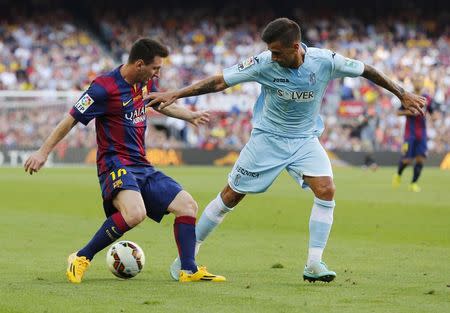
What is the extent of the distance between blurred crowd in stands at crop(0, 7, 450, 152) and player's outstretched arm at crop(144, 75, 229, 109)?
29387mm

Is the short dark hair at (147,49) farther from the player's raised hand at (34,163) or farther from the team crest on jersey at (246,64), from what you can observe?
the player's raised hand at (34,163)

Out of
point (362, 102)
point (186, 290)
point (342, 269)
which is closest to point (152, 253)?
point (342, 269)

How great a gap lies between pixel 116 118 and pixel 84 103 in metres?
0.34

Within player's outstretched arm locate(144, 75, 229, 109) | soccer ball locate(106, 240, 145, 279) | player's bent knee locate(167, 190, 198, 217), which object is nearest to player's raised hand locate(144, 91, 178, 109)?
player's outstretched arm locate(144, 75, 229, 109)

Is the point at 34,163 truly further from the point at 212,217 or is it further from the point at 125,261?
the point at 212,217

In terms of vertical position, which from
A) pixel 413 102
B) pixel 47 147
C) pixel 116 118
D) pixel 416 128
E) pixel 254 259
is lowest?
pixel 254 259

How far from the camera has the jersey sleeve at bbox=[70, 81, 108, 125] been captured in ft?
28.1

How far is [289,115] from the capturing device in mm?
9031

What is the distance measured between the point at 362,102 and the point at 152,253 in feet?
101

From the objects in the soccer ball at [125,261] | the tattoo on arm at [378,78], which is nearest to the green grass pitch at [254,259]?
the soccer ball at [125,261]

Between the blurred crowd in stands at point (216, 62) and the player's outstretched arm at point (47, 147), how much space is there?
96.3 feet

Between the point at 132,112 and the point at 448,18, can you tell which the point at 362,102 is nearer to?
the point at 448,18

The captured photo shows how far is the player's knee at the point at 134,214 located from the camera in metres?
8.55

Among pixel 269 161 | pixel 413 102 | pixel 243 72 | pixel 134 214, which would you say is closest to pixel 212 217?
pixel 269 161
